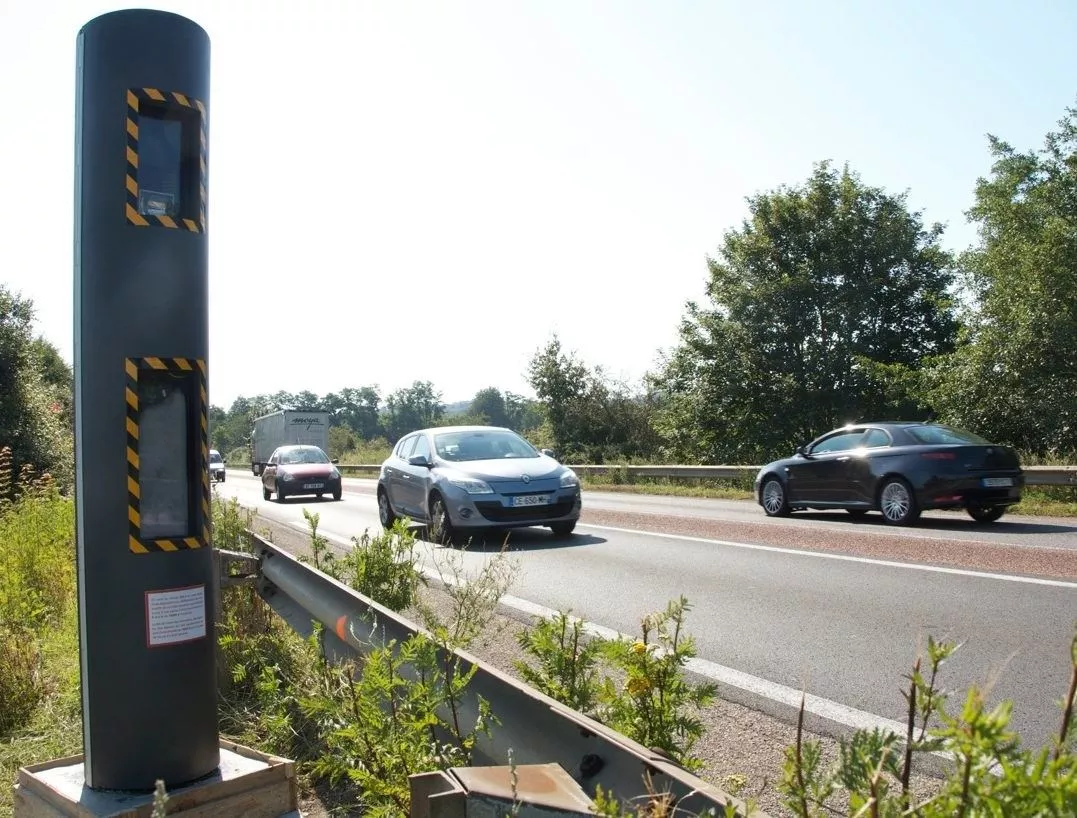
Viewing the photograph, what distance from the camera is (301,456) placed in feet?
88.9

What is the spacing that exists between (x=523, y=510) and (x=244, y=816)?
8964mm

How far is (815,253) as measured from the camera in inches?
1432

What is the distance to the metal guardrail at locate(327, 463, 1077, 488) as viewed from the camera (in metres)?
14.4

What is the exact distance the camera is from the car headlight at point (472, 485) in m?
11.7

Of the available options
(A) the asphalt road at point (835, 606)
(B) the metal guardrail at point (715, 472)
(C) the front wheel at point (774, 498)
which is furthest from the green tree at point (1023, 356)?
(A) the asphalt road at point (835, 606)

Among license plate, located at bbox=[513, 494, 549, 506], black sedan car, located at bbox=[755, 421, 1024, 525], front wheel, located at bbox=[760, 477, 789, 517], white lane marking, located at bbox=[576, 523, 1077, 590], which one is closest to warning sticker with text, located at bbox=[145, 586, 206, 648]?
white lane marking, located at bbox=[576, 523, 1077, 590]

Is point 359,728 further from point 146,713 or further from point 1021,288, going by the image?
point 1021,288

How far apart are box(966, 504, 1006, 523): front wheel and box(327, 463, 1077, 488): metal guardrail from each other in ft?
7.44

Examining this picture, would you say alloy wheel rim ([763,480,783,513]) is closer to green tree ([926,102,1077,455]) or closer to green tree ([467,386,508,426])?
green tree ([926,102,1077,455])

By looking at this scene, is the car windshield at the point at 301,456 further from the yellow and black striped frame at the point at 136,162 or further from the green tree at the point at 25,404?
the yellow and black striped frame at the point at 136,162

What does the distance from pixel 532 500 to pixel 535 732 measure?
31.0ft

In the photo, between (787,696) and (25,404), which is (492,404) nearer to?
(25,404)

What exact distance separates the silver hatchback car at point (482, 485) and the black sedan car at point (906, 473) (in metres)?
4.17

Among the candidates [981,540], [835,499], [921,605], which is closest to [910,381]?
[835,499]
